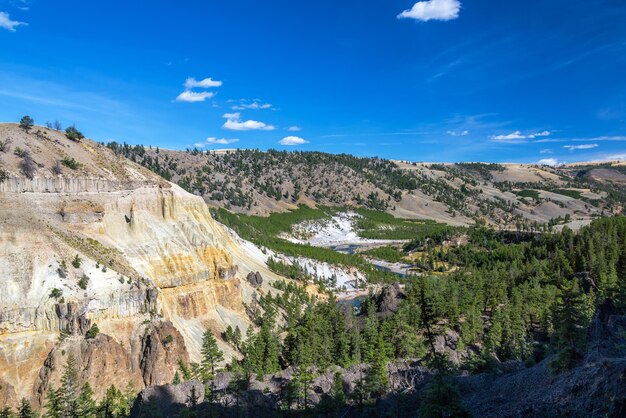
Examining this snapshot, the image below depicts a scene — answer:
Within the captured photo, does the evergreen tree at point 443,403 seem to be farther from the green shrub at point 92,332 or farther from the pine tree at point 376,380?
the green shrub at point 92,332

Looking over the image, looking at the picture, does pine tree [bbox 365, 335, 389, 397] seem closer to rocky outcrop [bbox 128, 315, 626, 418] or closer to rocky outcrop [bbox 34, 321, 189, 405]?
rocky outcrop [bbox 128, 315, 626, 418]

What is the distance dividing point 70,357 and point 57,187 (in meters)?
32.5

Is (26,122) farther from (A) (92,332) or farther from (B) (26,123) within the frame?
(A) (92,332)

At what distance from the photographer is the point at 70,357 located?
185ft

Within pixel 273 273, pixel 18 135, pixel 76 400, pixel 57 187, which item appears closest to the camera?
pixel 76 400

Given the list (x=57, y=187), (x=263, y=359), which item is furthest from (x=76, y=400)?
(x=57, y=187)

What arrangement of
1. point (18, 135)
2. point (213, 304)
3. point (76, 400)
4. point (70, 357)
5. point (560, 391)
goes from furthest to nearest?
point (213, 304)
point (18, 135)
point (70, 357)
point (76, 400)
point (560, 391)

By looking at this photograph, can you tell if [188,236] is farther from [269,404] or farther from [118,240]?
[269,404]

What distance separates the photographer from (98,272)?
66.6m

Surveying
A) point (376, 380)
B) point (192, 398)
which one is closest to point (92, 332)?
point (192, 398)

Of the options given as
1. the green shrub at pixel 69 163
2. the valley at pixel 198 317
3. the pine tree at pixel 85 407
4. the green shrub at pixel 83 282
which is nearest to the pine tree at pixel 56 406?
the pine tree at pixel 85 407

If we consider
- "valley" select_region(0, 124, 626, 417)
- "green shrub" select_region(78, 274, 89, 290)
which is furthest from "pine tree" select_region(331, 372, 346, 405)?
"green shrub" select_region(78, 274, 89, 290)

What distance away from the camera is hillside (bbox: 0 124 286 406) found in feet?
187

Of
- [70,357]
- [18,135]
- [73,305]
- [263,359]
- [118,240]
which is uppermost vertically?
[18,135]
